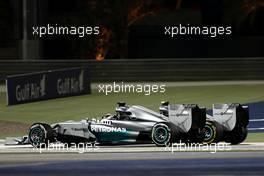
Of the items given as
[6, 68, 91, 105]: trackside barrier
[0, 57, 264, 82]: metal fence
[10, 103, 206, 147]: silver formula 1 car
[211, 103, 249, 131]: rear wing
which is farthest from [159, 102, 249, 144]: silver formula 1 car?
[0, 57, 264, 82]: metal fence

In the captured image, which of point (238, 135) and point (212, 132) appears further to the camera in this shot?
point (238, 135)

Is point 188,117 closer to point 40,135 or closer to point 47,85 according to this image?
→ point 40,135

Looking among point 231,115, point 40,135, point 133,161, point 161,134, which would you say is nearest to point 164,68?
point 40,135

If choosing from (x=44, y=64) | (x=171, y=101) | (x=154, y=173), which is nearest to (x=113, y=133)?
(x=154, y=173)

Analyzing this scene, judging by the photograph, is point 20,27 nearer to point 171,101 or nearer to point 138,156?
point 171,101

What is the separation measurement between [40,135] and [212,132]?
3.58m

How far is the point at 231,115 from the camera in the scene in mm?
18406

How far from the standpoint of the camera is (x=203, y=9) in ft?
158

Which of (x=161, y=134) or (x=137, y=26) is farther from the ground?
(x=137, y=26)

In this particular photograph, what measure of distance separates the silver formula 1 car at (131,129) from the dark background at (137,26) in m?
26.1

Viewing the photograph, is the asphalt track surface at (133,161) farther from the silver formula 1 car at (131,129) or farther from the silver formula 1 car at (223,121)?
the silver formula 1 car at (223,121)

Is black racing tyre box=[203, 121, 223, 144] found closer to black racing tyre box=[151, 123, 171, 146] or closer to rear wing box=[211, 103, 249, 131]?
rear wing box=[211, 103, 249, 131]

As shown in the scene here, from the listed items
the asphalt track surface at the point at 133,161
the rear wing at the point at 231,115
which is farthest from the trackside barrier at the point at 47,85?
the rear wing at the point at 231,115

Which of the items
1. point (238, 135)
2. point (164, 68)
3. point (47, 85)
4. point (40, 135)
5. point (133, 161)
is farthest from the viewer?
point (164, 68)
